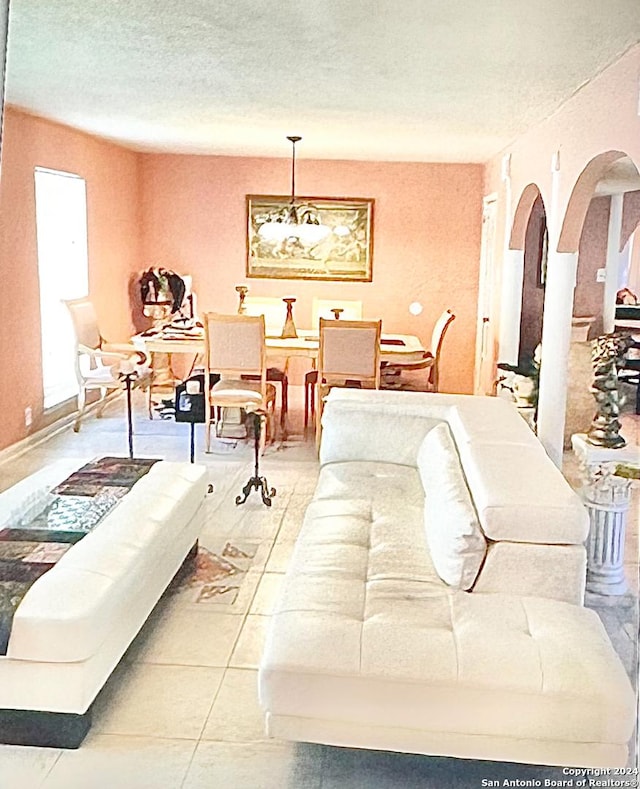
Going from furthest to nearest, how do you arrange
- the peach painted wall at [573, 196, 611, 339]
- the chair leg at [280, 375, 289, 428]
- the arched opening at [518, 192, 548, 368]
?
1. the arched opening at [518, 192, 548, 368]
2. the peach painted wall at [573, 196, 611, 339]
3. the chair leg at [280, 375, 289, 428]

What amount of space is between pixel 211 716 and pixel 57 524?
76 cm

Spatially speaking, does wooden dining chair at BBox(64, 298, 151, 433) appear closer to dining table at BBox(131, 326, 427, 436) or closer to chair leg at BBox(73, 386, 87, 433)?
chair leg at BBox(73, 386, 87, 433)

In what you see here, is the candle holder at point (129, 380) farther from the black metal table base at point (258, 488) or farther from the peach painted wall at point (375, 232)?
the peach painted wall at point (375, 232)

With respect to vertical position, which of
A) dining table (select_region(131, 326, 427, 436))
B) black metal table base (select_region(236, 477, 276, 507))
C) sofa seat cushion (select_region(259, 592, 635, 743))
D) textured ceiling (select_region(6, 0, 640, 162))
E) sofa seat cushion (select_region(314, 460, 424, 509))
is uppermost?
textured ceiling (select_region(6, 0, 640, 162))

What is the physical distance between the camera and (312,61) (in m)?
2.75

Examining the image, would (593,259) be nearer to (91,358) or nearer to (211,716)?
(91,358)

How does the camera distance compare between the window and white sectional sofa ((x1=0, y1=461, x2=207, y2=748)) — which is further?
the window

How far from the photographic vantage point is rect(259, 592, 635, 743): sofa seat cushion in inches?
67.2

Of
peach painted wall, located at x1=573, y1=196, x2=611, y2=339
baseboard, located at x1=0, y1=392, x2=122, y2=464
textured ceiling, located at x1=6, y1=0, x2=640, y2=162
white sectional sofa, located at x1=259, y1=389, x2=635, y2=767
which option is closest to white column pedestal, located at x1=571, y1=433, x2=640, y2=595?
white sectional sofa, located at x1=259, y1=389, x2=635, y2=767

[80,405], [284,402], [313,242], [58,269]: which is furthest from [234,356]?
[313,242]

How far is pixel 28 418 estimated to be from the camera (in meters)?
3.12

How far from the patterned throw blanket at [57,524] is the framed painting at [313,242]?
3.59 m

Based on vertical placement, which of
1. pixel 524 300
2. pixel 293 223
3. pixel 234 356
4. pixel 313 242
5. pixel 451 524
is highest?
pixel 293 223

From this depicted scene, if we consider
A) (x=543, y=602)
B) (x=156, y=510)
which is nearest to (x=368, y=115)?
(x=156, y=510)
